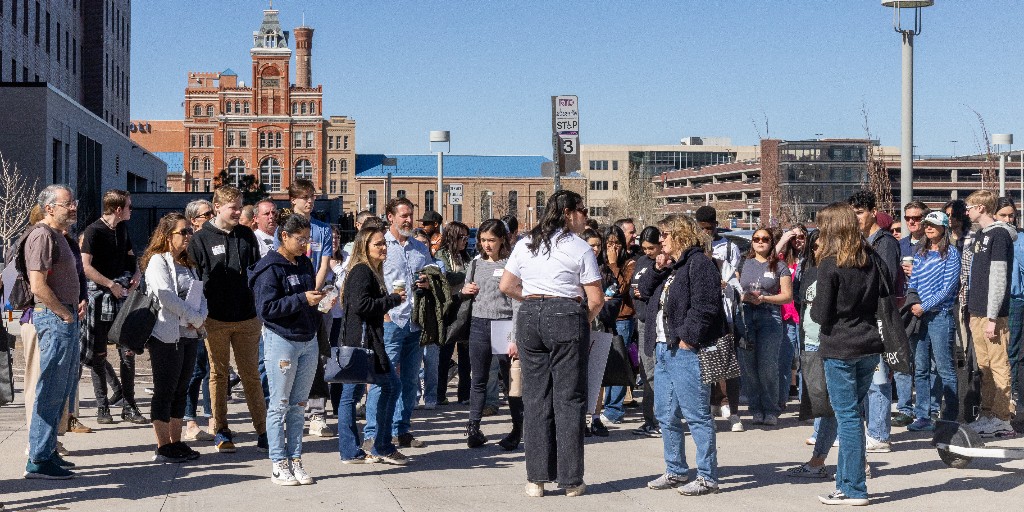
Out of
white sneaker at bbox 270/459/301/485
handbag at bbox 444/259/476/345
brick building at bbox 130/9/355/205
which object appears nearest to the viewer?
white sneaker at bbox 270/459/301/485

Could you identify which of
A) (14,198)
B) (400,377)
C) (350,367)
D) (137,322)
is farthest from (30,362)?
(14,198)

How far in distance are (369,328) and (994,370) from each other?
5.61 m

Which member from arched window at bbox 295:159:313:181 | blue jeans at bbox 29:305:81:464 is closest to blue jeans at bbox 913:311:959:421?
blue jeans at bbox 29:305:81:464

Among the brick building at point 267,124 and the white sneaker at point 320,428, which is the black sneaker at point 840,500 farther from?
the brick building at point 267,124

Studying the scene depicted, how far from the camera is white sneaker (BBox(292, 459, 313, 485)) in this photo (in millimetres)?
8000

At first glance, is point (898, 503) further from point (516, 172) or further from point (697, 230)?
point (516, 172)

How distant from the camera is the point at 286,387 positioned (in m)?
7.93

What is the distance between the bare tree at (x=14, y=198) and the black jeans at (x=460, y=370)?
2244cm

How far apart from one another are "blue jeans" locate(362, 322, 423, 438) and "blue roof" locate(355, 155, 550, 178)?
139 metres

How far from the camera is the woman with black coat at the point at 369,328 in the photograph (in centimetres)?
850

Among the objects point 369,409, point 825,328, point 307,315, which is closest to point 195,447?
point 369,409

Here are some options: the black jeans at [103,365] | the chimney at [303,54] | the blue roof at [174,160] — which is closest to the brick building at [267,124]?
the chimney at [303,54]

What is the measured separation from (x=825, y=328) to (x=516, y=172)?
476 feet

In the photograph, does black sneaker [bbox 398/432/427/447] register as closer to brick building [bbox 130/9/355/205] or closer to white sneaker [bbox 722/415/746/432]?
white sneaker [bbox 722/415/746/432]
